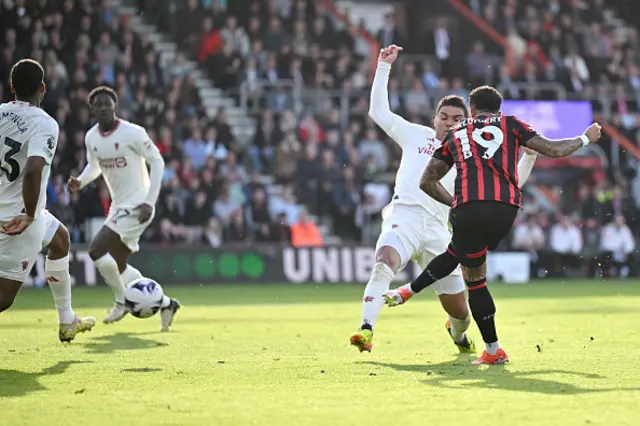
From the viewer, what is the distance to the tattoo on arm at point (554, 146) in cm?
842

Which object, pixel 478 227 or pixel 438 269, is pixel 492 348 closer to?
pixel 438 269

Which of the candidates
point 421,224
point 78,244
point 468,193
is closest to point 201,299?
point 78,244

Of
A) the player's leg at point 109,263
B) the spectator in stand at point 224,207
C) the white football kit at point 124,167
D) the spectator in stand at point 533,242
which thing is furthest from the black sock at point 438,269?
the spectator in stand at point 533,242

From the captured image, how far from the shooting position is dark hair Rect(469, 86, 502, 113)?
28.7ft

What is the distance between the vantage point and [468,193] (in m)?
8.56

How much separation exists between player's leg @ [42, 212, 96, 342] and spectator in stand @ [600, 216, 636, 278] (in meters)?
18.7

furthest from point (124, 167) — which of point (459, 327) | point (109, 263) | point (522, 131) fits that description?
point (522, 131)

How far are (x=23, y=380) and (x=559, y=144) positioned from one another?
4202mm

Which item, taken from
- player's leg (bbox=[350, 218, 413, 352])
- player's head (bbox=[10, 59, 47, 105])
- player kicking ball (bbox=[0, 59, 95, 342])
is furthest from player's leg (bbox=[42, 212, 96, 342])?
player's leg (bbox=[350, 218, 413, 352])

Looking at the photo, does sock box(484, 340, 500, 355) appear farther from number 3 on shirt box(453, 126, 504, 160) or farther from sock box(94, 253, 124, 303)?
sock box(94, 253, 124, 303)

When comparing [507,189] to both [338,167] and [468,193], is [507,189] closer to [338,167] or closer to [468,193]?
[468,193]

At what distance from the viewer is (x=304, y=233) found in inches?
969

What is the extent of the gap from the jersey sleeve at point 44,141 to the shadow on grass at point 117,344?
2054mm

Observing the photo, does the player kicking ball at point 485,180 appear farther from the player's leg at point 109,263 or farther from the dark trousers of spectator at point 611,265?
the dark trousers of spectator at point 611,265
